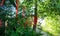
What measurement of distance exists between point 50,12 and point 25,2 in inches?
20.5

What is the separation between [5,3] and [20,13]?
13.5 inches

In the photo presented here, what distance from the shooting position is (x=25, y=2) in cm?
294

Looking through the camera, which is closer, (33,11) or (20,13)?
(20,13)

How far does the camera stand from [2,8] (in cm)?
278

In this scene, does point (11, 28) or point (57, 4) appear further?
point (57, 4)

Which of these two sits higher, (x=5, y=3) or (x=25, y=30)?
(x=5, y=3)

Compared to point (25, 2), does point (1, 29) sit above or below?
below

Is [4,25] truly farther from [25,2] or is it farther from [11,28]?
[25,2]

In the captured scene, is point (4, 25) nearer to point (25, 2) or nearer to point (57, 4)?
point (25, 2)

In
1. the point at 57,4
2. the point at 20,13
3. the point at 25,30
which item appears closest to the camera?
the point at 25,30

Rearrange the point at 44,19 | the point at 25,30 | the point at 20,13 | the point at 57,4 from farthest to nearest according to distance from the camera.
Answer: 1. the point at 44,19
2. the point at 57,4
3. the point at 20,13
4. the point at 25,30

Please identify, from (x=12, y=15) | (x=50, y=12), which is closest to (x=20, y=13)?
(x=12, y=15)

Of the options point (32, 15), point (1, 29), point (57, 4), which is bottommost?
point (1, 29)

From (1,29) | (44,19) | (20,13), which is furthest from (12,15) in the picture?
(44,19)
